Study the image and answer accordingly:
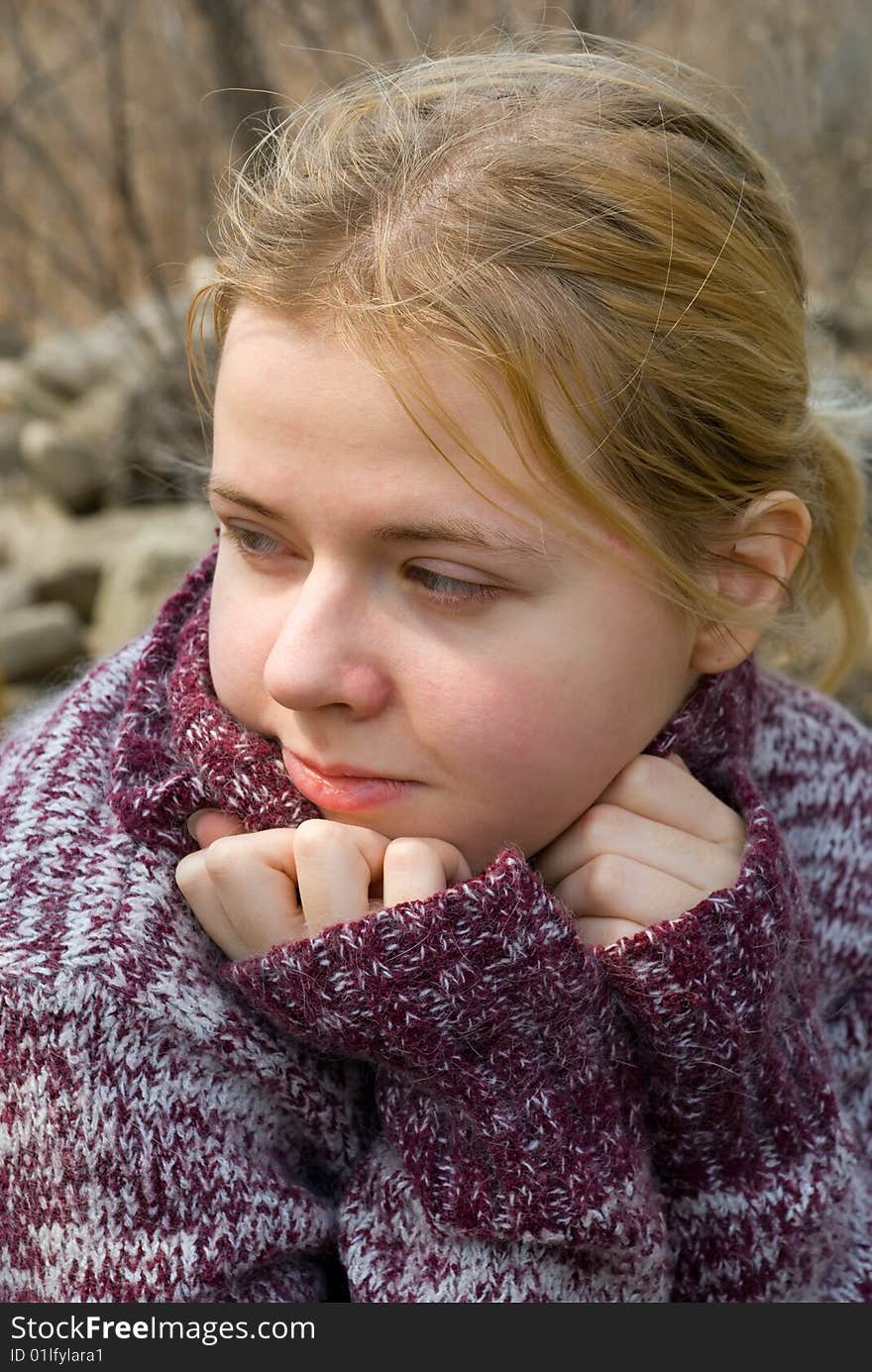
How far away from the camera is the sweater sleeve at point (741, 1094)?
163cm

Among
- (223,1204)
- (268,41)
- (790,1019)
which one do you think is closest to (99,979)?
(223,1204)

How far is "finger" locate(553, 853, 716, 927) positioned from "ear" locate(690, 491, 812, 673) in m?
0.30

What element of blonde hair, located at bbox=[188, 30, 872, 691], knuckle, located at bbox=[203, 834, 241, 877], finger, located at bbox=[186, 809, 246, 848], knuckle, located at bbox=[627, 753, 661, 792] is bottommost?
knuckle, located at bbox=[203, 834, 241, 877]

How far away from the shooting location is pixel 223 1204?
1.57 metres

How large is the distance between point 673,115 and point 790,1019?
1172mm

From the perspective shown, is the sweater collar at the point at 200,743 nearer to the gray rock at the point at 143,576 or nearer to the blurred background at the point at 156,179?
the blurred background at the point at 156,179

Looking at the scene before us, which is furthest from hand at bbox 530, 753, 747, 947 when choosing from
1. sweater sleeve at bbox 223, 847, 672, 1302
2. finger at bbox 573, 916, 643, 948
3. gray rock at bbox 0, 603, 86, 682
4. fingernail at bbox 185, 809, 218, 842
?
gray rock at bbox 0, 603, 86, 682

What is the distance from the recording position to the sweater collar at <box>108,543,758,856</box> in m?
1.70

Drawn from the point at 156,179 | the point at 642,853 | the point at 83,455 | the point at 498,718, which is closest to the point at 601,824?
the point at 642,853

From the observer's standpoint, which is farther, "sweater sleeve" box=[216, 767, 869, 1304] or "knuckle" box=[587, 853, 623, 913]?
"knuckle" box=[587, 853, 623, 913]

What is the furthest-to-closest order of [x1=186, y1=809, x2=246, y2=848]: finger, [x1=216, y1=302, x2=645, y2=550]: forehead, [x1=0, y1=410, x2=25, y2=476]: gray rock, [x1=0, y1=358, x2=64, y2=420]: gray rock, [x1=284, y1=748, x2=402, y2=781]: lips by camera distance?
[x1=0, y1=358, x2=64, y2=420]: gray rock
[x1=0, y1=410, x2=25, y2=476]: gray rock
[x1=186, y1=809, x2=246, y2=848]: finger
[x1=284, y1=748, x2=402, y2=781]: lips
[x1=216, y1=302, x2=645, y2=550]: forehead

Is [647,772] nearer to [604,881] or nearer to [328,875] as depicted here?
[604,881]

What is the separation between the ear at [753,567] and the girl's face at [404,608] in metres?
0.17

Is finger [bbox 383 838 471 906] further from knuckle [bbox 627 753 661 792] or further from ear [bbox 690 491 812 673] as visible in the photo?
ear [bbox 690 491 812 673]
